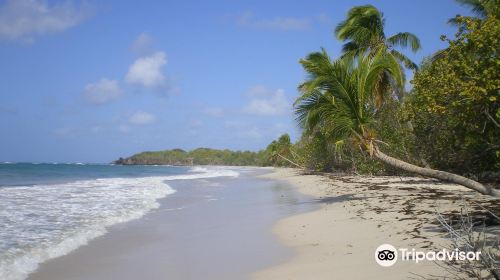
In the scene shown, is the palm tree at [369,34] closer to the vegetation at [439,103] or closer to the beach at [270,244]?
the vegetation at [439,103]

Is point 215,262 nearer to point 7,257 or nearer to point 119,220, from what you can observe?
point 7,257

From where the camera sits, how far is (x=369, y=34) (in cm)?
2284

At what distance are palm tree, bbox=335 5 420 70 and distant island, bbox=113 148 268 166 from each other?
77.3m

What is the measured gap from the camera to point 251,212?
40.2 feet

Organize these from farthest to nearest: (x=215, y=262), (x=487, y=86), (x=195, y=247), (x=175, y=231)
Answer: (x=175, y=231) < (x=195, y=247) < (x=215, y=262) < (x=487, y=86)

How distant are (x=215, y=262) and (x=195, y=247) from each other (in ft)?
4.25

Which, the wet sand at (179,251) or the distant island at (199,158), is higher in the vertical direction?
the distant island at (199,158)

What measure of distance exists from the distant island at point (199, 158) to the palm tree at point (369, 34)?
77.3m

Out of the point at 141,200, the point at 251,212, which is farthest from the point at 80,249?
the point at 141,200

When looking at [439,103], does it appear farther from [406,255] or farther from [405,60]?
[405,60]

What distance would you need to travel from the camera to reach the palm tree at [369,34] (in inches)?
892

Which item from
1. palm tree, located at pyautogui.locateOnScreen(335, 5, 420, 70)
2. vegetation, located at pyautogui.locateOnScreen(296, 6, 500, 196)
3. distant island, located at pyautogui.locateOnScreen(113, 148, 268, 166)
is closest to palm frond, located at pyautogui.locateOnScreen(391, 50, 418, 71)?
palm tree, located at pyautogui.locateOnScreen(335, 5, 420, 70)

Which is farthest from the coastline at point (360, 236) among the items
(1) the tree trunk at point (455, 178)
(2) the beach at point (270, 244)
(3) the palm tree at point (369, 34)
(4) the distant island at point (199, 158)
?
(4) the distant island at point (199, 158)

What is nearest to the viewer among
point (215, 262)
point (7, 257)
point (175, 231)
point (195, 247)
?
Result: point (215, 262)
